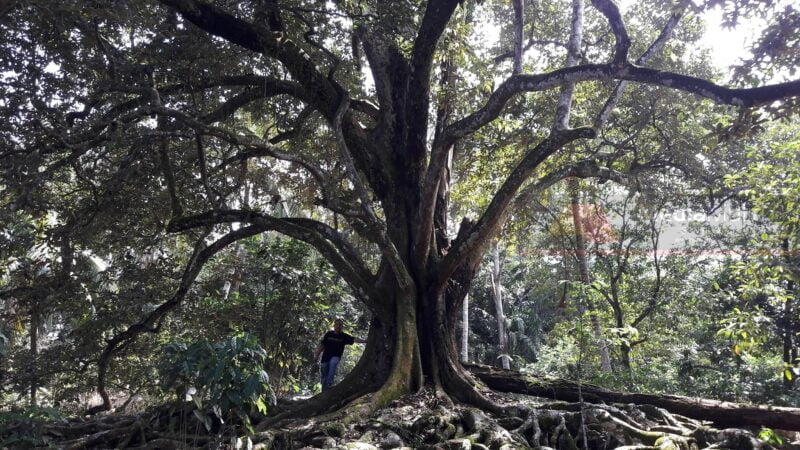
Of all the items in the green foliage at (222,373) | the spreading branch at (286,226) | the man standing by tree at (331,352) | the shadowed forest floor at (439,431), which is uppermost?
the spreading branch at (286,226)

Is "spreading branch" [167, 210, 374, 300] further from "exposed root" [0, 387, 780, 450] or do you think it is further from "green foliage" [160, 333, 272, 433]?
"green foliage" [160, 333, 272, 433]

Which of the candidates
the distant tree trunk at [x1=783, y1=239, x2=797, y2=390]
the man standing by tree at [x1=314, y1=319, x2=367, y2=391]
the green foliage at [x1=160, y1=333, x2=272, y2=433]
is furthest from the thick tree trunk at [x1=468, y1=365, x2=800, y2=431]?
the distant tree trunk at [x1=783, y1=239, x2=797, y2=390]

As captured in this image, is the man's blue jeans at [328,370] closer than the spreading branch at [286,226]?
No

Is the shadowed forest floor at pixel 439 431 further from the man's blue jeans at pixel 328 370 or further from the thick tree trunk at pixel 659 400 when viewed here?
the man's blue jeans at pixel 328 370

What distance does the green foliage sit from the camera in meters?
5.04

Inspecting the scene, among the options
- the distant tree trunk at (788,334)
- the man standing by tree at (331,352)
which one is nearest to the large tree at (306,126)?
the man standing by tree at (331,352)

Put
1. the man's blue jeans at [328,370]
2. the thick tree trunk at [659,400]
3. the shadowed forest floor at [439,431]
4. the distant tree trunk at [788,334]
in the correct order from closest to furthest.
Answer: the shadowed forest floor at [439,431] → the thick tree trunk at [659,400] → the man's blue jeans at [328,370] → the distant tree trunk at [788,334]

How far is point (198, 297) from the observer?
381 inches

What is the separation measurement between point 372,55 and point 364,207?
332cm

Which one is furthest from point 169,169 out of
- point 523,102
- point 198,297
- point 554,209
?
point 554,209

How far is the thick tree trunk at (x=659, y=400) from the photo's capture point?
686 centimetres

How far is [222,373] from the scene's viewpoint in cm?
503

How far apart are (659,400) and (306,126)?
22.0ft

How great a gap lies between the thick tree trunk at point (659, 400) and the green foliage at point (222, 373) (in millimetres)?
3223
